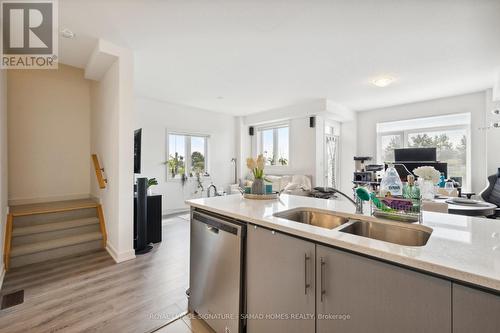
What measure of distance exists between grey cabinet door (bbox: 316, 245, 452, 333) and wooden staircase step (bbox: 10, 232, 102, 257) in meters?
3.22

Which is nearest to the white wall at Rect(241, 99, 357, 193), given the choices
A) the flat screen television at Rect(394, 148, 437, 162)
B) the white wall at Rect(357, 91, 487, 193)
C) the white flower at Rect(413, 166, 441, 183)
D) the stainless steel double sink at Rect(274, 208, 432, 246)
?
the white wall at Rect(357, 91, 487, 193)

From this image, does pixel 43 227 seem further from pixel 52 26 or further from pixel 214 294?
pixel 214 294

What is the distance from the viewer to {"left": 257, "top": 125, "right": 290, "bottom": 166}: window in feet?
20.4

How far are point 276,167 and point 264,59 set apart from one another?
3617 mm

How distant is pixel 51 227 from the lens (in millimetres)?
2906

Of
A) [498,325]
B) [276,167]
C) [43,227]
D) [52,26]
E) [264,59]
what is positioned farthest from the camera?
[276,167]

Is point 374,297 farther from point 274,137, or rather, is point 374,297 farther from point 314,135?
point 274,137

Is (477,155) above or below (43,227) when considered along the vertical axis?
above

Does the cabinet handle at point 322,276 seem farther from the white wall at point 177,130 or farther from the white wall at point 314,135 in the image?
the white wall at point 177,130

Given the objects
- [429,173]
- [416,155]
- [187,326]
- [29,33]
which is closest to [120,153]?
[29,33]

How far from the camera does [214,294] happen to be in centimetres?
156

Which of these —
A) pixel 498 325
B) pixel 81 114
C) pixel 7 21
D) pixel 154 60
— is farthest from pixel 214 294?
pixel 81 114

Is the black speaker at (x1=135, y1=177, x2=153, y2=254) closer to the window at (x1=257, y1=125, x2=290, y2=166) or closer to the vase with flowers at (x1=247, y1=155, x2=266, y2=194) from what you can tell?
the vase with flowers at (x1=247, y1=155, x2=266, y2=194)

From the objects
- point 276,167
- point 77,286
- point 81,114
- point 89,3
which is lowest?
point 77,286
